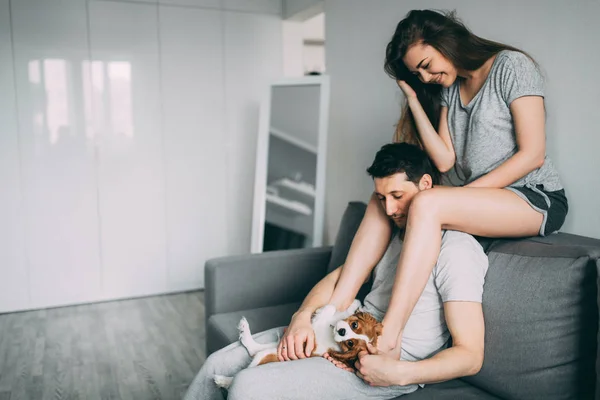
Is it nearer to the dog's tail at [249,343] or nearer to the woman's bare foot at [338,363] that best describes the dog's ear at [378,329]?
the woman's bare foot at [338,363]

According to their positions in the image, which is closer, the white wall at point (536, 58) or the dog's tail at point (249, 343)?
the dog's tail at point (249, 343)

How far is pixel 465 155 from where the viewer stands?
6.31 feet

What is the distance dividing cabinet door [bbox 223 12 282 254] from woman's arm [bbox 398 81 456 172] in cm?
218

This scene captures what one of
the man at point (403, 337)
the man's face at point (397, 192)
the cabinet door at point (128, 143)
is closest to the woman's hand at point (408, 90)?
the man at point (403, 337)

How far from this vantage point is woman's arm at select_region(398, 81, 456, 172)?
6.41 feet

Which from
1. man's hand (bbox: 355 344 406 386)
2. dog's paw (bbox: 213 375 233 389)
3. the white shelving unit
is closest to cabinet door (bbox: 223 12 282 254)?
the white shelving unit

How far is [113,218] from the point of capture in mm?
3803

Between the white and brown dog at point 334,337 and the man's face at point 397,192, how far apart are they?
328 millimetres

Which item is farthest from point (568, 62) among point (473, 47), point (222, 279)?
point (222, 279)

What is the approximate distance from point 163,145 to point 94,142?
17.6 inches

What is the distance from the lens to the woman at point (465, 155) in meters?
1.52

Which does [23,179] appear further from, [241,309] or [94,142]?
[241,309]

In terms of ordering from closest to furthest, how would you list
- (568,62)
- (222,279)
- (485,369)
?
1. (485,369)
2. (568,62)
3. (222,279)

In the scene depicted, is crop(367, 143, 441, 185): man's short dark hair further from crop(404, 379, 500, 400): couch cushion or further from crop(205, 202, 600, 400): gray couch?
crop(404, 379, 500, 400): couch cushion
